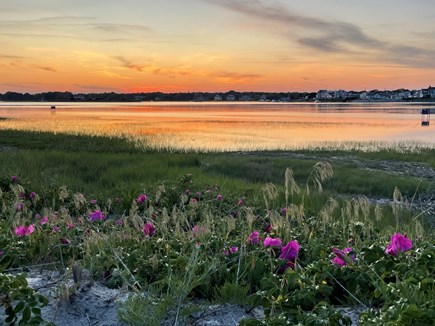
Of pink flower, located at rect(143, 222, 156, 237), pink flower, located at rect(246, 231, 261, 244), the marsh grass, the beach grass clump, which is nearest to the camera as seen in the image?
the beach grass clump

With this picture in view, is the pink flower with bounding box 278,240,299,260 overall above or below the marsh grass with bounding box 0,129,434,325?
above

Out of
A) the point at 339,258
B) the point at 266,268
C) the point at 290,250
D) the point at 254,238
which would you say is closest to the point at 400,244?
the point at 339,258

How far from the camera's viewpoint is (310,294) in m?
2.69

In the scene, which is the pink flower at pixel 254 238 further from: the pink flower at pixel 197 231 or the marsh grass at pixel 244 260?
the pink flower at pixel 197 231

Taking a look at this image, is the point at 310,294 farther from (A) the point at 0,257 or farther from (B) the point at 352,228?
(A) the point at 0,257

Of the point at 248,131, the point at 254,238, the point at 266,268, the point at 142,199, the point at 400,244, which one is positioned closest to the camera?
the point at 400,244

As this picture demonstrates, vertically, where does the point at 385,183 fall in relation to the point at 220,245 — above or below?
below

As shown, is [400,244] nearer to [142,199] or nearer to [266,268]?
[266,268]

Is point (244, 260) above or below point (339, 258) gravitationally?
below

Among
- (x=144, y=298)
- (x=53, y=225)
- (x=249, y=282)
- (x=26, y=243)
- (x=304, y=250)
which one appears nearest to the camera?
(x=144, y=298)


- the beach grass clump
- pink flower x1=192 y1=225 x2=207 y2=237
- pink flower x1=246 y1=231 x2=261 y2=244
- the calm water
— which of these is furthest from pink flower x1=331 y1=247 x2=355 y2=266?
the calm water

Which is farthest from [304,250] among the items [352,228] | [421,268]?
[421,268]

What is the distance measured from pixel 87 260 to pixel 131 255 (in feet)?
1.34

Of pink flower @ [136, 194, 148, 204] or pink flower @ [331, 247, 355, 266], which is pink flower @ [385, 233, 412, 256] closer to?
pink flower @ [331, 247, 355, 266]
